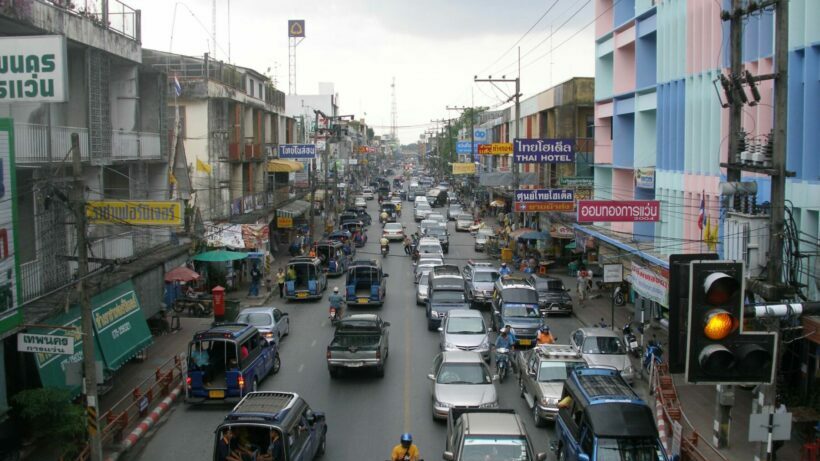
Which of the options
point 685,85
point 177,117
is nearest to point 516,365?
point 685,85

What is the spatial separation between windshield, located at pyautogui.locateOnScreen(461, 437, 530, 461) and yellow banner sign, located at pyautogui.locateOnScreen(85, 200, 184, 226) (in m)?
11.3

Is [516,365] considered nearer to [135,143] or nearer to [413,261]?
[135,143]

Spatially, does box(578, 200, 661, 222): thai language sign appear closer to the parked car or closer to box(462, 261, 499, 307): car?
the parked car

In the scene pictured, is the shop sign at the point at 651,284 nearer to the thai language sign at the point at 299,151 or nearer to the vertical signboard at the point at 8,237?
the vertical signboard at the point at 8,237

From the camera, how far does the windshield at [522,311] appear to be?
28625 mm

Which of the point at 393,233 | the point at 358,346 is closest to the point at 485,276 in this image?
the point at 358,346

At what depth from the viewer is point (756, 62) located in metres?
20.4

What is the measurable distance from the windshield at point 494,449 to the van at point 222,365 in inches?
348

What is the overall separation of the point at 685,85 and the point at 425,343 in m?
12.6

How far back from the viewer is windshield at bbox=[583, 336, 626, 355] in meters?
23.0

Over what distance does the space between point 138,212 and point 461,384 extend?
960 cm

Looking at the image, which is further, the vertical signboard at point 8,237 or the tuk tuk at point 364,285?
the tuk tuk at point 364,285

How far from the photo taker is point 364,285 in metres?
37.1

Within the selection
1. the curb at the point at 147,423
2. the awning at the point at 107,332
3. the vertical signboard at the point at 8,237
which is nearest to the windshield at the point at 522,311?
the curb at the point at 147,423
